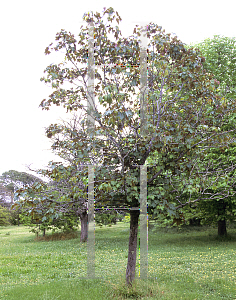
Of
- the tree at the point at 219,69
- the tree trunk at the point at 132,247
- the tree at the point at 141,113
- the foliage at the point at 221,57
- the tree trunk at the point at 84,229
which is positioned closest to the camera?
the tree at the point at 141,113

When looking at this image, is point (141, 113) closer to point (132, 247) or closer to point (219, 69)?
point (132, 247)

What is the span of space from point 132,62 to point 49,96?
2.20m

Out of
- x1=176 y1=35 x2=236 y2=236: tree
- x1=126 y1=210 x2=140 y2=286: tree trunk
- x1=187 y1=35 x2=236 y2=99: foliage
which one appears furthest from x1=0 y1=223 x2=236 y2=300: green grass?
x1=187 y1=35 x2=236 y2=99: foliage

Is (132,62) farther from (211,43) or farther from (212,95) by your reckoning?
(211,43)

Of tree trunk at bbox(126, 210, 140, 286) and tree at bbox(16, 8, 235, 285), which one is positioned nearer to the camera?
tree at bbox(16, 8, 235, 285)

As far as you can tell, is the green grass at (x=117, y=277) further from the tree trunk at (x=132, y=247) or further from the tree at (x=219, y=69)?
the tree at (x=219, y=69)

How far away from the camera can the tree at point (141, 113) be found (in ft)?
17.2

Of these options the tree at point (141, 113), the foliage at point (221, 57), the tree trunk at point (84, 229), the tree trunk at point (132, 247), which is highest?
the foliage at point (221, 57)

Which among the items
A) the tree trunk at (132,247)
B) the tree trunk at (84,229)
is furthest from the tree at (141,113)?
the tree trunk at (84,229)

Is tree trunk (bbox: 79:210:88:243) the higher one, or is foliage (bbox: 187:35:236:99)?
foliage (bbox: 187:35:236:99)

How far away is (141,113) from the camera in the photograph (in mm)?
5496

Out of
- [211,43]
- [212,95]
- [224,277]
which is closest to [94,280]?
[224,277]

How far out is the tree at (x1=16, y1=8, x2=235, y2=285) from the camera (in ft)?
17.2

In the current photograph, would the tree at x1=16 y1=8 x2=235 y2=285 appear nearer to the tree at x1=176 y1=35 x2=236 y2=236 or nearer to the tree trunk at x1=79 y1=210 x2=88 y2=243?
the tree at x1=176 y1=35 x2=236 y2=236
